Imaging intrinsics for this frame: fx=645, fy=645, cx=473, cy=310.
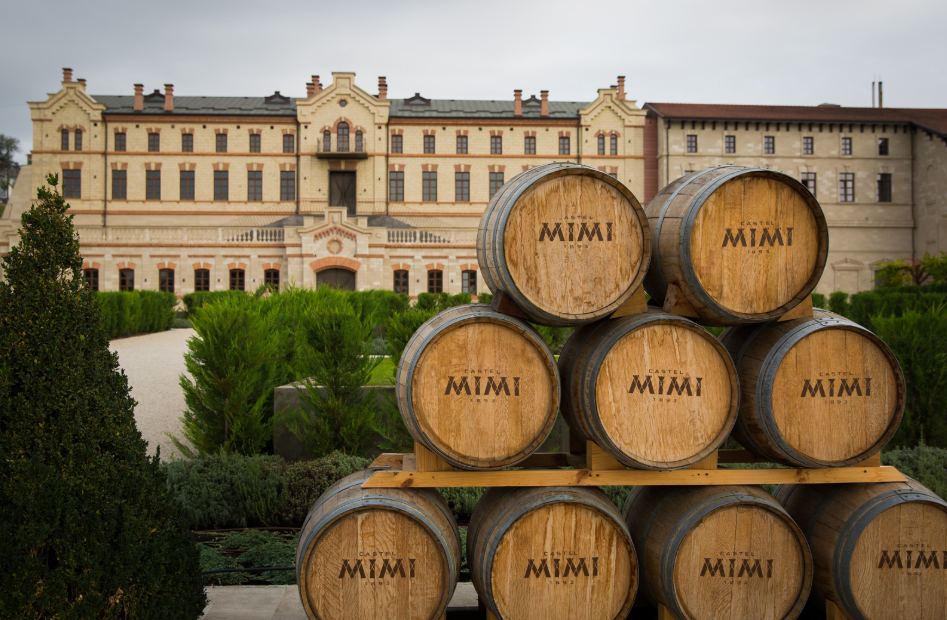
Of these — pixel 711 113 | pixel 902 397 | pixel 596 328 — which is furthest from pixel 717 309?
pixel 711 113

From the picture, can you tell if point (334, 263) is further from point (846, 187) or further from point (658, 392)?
point (846, 187)

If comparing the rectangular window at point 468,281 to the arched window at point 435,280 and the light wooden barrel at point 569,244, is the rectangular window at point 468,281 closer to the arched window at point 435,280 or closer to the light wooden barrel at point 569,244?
the arched window at point 435,280

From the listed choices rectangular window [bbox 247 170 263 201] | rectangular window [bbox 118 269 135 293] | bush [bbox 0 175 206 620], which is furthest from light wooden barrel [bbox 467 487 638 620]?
rectangular window [bbox 247 170 263 201]

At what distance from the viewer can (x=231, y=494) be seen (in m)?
6.16

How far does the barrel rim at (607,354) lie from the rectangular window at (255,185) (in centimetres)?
4278

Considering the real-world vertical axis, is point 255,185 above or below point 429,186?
below

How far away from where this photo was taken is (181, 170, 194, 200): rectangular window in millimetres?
42406

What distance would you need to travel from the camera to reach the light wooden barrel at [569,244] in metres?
3.20

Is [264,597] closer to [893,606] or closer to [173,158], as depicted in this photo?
[893,606]

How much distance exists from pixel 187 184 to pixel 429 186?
627 inches

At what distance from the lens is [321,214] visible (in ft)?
138

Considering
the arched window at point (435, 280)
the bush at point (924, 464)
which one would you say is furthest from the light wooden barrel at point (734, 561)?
the arched window at point (435, 280)

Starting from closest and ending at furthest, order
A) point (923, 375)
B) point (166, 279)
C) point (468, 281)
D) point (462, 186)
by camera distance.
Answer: point (923, 375)
point (166, 279)
point (468, 281)
point (462, 186)

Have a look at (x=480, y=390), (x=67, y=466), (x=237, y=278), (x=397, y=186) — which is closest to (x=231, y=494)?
(x=67, y=466)
